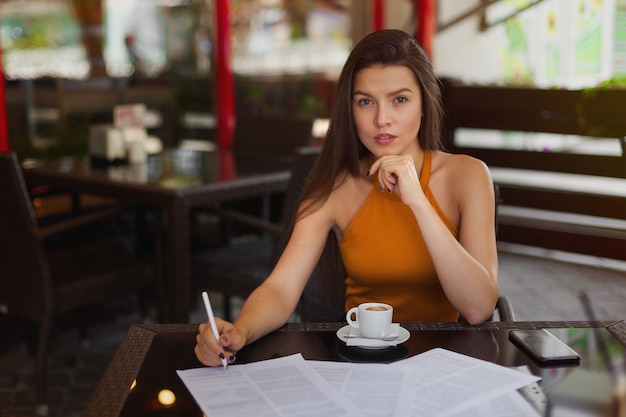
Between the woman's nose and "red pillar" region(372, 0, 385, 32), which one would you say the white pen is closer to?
the woman's nose

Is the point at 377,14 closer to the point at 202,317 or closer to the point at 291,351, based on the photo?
the point at 202,317

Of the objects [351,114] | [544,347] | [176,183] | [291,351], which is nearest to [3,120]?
[176,183]

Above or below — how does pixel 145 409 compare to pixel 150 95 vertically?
below

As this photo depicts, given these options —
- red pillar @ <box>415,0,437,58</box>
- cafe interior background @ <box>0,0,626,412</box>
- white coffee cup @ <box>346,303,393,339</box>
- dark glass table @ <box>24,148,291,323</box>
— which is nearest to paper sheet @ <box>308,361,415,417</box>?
white coffee cup @ <box>346,303,393,339</box>

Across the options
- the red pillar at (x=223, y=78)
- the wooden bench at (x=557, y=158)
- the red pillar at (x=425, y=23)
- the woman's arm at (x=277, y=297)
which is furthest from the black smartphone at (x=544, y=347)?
the red pillar at (x=425, y=23)

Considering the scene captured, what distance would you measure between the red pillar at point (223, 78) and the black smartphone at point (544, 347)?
462 cm

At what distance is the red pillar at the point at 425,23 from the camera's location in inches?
250

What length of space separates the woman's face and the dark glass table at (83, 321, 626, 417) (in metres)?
0.47

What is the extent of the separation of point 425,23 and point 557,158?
2485 mm

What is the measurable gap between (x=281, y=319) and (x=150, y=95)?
4.32m

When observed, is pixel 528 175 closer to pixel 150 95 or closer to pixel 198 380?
pixel 150 95

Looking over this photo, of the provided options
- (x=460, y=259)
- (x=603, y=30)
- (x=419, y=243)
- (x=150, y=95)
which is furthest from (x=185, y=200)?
(x=603, y=30)

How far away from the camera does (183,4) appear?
588 cm

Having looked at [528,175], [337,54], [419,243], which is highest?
[337,54]
